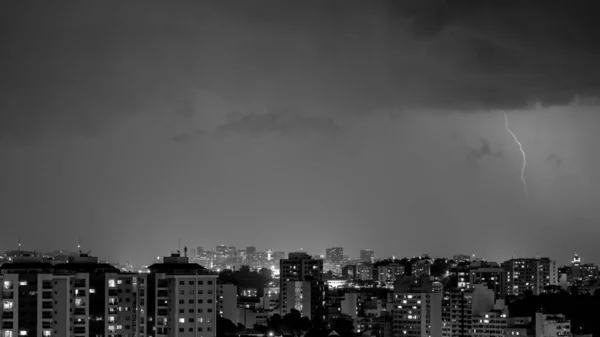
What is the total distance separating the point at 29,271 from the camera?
21.8m

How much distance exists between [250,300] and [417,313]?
11.9 metres

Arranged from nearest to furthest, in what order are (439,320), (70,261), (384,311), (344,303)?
1. (70,261)
2. (439,320)
3. (384,311)
4. (344,303)

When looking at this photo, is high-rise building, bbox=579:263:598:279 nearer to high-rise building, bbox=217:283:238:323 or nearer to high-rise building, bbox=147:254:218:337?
high-rise building, bbox=217:283:238:323

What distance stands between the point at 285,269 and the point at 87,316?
69.6 feet

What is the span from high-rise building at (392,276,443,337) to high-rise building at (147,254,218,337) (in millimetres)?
10725

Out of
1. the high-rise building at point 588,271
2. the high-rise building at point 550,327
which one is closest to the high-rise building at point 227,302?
the high-rise building at point 550,327

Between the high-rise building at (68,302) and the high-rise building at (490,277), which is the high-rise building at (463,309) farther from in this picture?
the high-rise building at (68,302)

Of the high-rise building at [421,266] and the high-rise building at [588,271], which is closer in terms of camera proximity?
the high-rise building at [421,266]

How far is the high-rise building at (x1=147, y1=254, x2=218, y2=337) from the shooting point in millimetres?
21609

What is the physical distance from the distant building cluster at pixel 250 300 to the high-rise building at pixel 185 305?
0.02m

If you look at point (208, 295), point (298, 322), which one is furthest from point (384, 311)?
point (208, 295)

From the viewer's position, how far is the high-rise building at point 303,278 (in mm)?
36688

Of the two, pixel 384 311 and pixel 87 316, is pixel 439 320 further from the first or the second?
pixel 87 316

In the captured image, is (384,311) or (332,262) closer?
(384,311)
